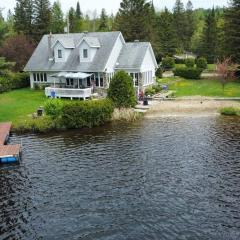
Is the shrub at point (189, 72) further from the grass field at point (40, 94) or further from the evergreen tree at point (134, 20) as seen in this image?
the evergreen tree at point (134, 20)

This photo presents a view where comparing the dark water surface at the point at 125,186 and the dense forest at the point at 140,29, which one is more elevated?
the dense forest at the point at 140,29

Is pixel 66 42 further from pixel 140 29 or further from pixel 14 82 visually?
pixel 140 29

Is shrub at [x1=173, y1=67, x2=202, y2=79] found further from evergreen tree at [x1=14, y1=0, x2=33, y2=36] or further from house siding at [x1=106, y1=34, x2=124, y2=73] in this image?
evergreen tree at [x1=14, y1=0, x2=33, y2=36]

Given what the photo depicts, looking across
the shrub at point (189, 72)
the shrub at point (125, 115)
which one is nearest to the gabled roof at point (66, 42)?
the shrub at point (125, 115)

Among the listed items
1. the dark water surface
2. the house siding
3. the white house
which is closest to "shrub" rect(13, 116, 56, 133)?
the dark water surface

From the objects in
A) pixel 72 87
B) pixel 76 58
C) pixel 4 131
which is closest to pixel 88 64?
pixel 76 58

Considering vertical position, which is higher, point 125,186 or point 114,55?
point 114,55
